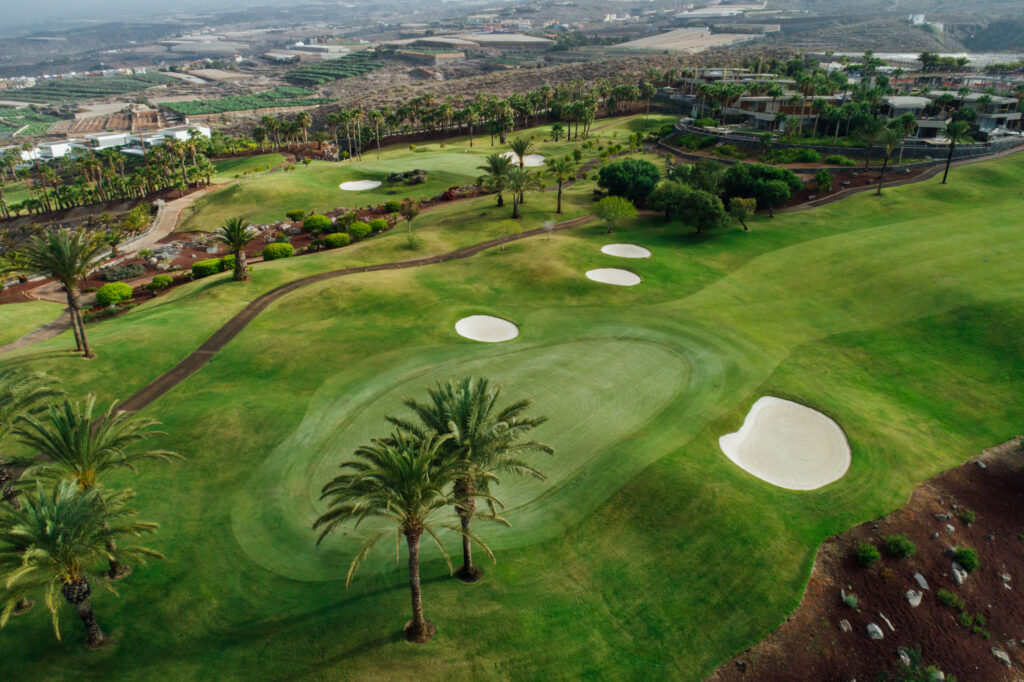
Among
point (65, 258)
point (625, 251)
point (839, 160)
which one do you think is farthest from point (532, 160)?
point (65, 258)

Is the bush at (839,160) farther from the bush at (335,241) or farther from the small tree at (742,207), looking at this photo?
the bush at (335,241)

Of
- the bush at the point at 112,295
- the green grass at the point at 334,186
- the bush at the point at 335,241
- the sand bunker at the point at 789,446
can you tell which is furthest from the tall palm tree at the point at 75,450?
the green grass at the point at 334,186

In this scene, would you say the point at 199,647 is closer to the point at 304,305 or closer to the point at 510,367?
the point at 510,367

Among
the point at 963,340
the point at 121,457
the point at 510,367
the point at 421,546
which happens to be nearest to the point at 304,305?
the point at 510,367

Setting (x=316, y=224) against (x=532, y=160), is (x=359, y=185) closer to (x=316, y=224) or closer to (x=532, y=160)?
(x=316, y=224)

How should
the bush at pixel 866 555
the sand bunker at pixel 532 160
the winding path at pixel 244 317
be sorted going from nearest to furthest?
the bush at pixel 866 555, the winding path at pixel 244 317, the sand bunker at pixel 532 160

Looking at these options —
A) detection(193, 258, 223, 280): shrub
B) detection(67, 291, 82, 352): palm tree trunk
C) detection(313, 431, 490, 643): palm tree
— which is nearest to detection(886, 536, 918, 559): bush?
detection(313, 431, 490, 643): palm tree

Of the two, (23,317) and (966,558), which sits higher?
(23,317)
